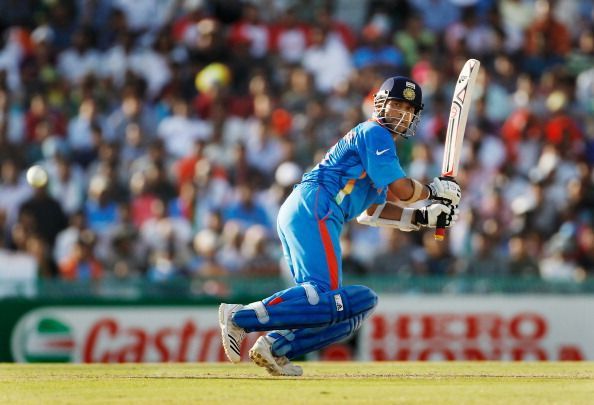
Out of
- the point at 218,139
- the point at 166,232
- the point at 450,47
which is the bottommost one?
the point at 166,232

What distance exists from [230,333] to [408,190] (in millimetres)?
1565

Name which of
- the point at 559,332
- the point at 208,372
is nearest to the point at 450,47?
the point at 559,332

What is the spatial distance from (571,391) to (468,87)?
287 centimetres

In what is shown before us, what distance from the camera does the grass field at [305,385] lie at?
686cm

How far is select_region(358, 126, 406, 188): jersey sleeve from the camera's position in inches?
330

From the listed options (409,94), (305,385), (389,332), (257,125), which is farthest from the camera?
(257,125)

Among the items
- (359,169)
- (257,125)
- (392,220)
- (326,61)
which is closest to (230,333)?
(359,169)

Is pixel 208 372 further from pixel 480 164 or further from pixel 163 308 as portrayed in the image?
pixel 480 164

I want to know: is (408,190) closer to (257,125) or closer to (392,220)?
(392,220)

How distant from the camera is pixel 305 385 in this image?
303 inches

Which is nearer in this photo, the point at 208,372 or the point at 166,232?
the point at 208,372

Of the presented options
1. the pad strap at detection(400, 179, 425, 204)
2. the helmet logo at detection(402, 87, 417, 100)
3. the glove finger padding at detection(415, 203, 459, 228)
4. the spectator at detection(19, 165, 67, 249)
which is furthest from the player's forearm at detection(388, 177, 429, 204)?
the spectator at detection(19, 165, 67, 249)

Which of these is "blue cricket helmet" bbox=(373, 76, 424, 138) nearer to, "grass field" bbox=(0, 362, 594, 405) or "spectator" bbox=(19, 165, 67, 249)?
"grass field" bbox=(0, 362, 594, 405)

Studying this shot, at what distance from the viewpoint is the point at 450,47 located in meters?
17.4
